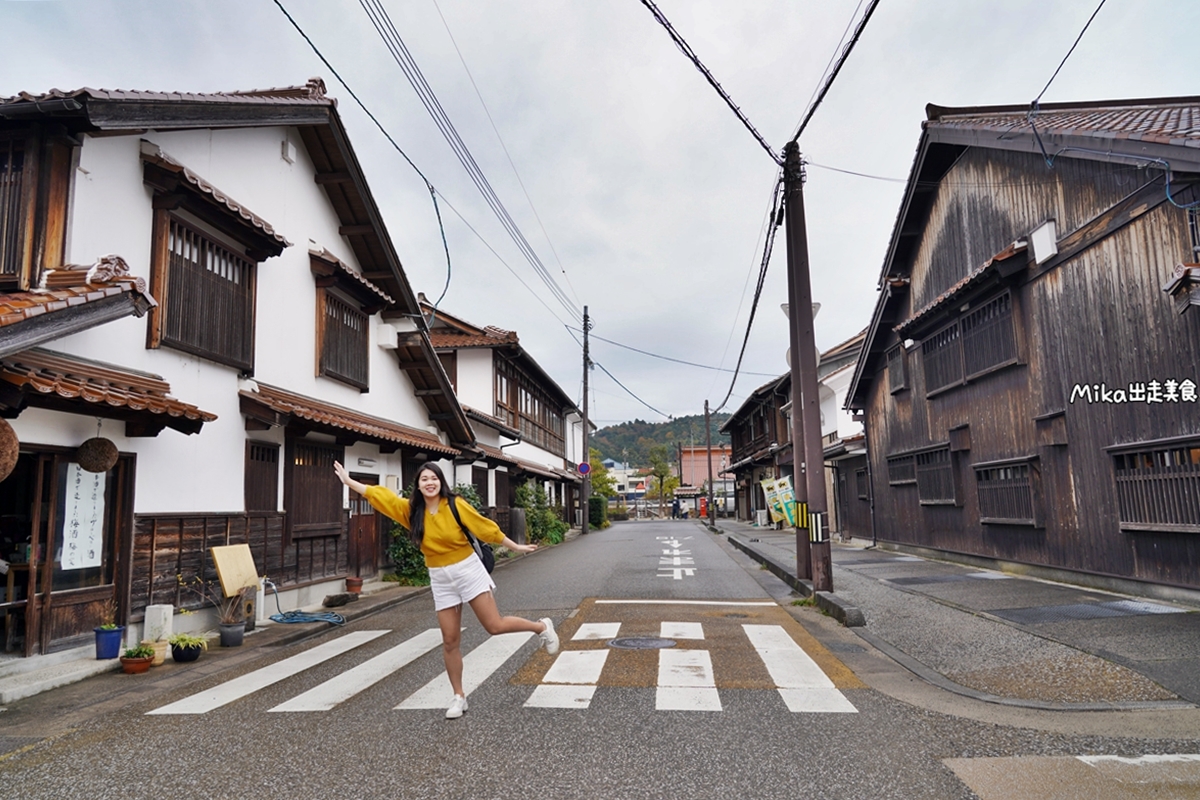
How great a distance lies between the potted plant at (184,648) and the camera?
7.92 m

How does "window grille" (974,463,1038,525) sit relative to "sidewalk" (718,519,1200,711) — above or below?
above

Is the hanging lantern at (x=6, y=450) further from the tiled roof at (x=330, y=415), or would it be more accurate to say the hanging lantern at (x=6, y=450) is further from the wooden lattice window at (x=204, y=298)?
the tiled roof at (x=330, y=415)

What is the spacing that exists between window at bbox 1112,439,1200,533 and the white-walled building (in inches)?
427

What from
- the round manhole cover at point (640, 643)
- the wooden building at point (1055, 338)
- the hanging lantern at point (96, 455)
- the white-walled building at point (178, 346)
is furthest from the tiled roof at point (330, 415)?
the wooden building at point (1055, 338)

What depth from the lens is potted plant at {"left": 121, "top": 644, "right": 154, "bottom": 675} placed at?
7.43 metres

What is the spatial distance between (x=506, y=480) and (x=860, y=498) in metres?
11.3

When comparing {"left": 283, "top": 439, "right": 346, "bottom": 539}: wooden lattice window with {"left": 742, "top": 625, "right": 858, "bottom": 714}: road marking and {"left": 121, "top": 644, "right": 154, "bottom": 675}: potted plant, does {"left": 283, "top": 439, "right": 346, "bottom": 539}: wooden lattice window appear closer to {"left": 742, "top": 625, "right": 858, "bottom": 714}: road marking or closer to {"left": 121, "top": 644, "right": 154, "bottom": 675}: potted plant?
{"left": 121, "top": 644, "right": 154, "bottom": 675}: potted plant

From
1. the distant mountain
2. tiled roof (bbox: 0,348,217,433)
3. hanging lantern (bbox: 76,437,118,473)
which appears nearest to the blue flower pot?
hanging lantern (bbox: 76,437,118,473)

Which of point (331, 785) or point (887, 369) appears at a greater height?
point (887, 369)

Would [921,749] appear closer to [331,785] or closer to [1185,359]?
[331,785]

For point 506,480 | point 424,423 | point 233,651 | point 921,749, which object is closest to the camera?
point 921,749

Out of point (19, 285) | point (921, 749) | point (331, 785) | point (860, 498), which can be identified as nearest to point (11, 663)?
point (19, 285)

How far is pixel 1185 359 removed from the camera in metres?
8.98

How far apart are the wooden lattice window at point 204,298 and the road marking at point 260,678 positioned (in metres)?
3.85
